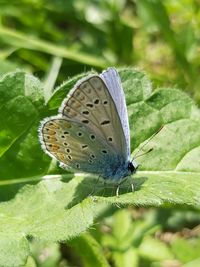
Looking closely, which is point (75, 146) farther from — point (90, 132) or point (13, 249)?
point (13, 249)

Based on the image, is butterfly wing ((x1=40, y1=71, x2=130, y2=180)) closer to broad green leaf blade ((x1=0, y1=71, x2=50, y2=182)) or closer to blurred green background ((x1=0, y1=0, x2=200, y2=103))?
broad green leaf blade ((x1=0, y1=71, x2=50, y2=182))

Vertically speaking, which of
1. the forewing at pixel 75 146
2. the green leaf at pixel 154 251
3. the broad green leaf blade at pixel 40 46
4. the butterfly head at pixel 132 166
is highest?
the broad green leaf blade at pixel 40 46

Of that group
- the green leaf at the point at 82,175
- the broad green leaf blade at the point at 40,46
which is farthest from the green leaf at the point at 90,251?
the broad green leaf blade at the point at 40,46

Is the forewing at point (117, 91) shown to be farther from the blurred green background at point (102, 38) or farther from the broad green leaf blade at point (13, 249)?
the blurred green background at point (102, 38)

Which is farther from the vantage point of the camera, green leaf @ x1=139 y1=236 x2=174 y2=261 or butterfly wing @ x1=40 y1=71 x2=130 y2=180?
green leaf @ x1=139 y1=236 x2=174 y2=261

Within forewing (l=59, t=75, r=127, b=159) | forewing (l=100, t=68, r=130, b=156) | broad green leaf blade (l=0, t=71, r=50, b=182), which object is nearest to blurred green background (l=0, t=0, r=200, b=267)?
broad green leaf blade (l=0, t=71, r=50, b=182)

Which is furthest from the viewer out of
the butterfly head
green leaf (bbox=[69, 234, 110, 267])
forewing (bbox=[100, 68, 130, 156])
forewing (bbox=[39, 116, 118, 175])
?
green leaf (bbox=[69, 234, 110, 267])

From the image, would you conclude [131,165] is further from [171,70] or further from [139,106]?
[171,70]
